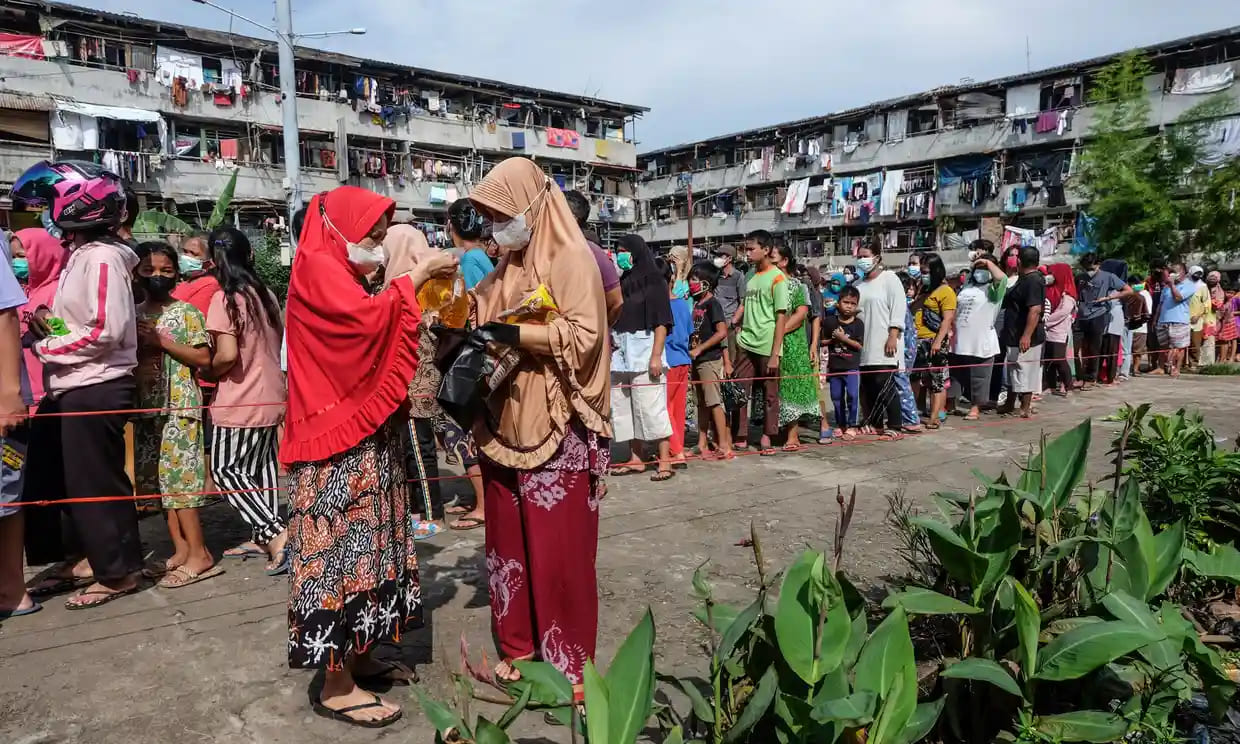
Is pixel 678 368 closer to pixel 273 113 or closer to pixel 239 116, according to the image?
pixel 239 116

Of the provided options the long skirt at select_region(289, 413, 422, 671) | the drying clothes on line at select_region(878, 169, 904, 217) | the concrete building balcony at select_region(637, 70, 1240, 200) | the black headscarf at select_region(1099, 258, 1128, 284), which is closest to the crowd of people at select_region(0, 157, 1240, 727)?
the long skirt at select_region(289, 413, 422, 671)

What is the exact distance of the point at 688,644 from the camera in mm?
3066

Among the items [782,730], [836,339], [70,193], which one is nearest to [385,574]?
[782,730]

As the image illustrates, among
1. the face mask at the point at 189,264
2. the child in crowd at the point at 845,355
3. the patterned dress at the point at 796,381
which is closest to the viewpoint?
the face mask at the point at 189,264

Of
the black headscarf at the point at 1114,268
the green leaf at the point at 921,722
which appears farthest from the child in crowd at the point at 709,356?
the black headscarf at the point at 1114,268

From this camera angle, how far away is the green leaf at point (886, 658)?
1782 mm

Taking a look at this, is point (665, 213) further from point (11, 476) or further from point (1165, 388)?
point (11, 476)

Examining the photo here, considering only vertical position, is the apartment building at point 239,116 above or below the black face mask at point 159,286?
above

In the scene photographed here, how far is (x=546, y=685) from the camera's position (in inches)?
67.9

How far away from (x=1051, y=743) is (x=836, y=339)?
547cm

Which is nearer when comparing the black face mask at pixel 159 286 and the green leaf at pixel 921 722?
the green leaf at pixel 921 722

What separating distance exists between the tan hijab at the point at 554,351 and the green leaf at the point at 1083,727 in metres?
1.53

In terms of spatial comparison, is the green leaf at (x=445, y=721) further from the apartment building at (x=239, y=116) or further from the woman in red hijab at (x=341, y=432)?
the apartment building at (x=239, y=116)

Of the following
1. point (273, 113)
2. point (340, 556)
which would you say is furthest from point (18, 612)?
point (273, 113)
